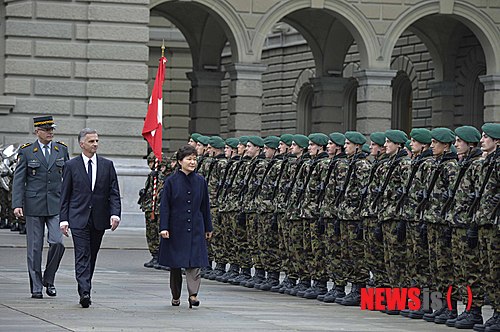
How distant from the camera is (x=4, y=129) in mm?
27953

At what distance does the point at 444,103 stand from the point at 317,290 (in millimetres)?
20504

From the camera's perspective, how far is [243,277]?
17.7m

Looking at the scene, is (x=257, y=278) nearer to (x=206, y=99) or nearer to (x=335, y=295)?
(x=335, y=295)

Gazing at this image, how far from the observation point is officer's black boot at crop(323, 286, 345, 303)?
15.1 meters

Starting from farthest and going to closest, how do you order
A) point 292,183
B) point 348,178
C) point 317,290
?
point 292,183 → point 317,290 → point 348,178

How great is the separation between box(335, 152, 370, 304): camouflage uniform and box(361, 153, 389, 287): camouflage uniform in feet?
0.71

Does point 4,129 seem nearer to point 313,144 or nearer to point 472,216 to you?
point 313,144

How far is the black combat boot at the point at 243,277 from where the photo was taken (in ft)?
57.5

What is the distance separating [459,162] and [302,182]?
10.7 feet

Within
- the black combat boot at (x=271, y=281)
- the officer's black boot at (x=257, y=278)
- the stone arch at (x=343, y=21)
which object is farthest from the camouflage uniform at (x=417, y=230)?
the stone arch at (x=343, y=21)

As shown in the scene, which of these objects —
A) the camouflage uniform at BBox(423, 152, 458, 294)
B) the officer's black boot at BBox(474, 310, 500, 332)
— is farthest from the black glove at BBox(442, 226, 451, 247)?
the officer's black boot at BBox(474, 310, 500, 332)

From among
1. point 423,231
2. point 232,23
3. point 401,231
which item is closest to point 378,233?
point 401,231

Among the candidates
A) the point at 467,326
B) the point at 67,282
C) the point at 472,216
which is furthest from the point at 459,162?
the point at 67,282

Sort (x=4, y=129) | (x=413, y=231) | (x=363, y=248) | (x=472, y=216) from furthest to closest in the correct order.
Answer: (x=4, y=129)
(x=363, y=248)
(x=413, y=231)
(x=472, y=216)
